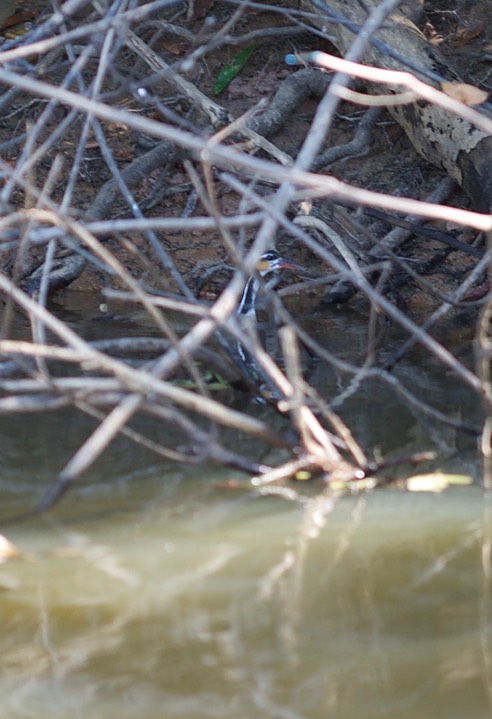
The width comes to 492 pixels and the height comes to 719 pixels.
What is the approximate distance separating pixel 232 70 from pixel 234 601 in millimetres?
6475

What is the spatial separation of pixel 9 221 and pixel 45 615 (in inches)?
42.9

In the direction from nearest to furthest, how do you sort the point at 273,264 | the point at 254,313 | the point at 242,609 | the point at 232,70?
the point at 242,609 < the point at 254,313 < the point at 273,264 < the point at 232,70

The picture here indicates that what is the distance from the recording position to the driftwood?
636 centimetres

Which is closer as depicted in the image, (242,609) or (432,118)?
(242,609)

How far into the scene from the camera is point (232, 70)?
8562 mm

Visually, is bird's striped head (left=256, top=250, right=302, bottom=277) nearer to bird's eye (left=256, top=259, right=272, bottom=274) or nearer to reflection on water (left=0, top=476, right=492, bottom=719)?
bird's eye (left=256, top=259, right=272, bottom=274)

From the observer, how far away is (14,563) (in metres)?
3.04

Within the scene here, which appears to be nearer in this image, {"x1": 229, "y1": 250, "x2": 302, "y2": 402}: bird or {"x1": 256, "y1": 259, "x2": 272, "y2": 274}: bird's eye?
{"x1": 229, "y1": 250, "x2": 302, "y2": 402}: bird

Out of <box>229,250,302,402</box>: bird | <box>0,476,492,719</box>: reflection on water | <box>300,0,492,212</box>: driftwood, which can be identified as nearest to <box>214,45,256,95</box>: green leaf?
<box>300,0,492,212</box>: driftwood

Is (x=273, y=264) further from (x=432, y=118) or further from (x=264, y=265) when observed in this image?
(x=432, y=118)

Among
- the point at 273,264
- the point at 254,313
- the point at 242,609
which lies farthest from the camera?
the point at 273,264

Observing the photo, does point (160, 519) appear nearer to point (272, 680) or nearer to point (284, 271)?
point (272, 680)

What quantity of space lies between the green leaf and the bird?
216cm

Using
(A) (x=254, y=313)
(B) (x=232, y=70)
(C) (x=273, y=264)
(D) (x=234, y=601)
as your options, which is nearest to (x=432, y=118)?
(C) (x=273, y=264)
